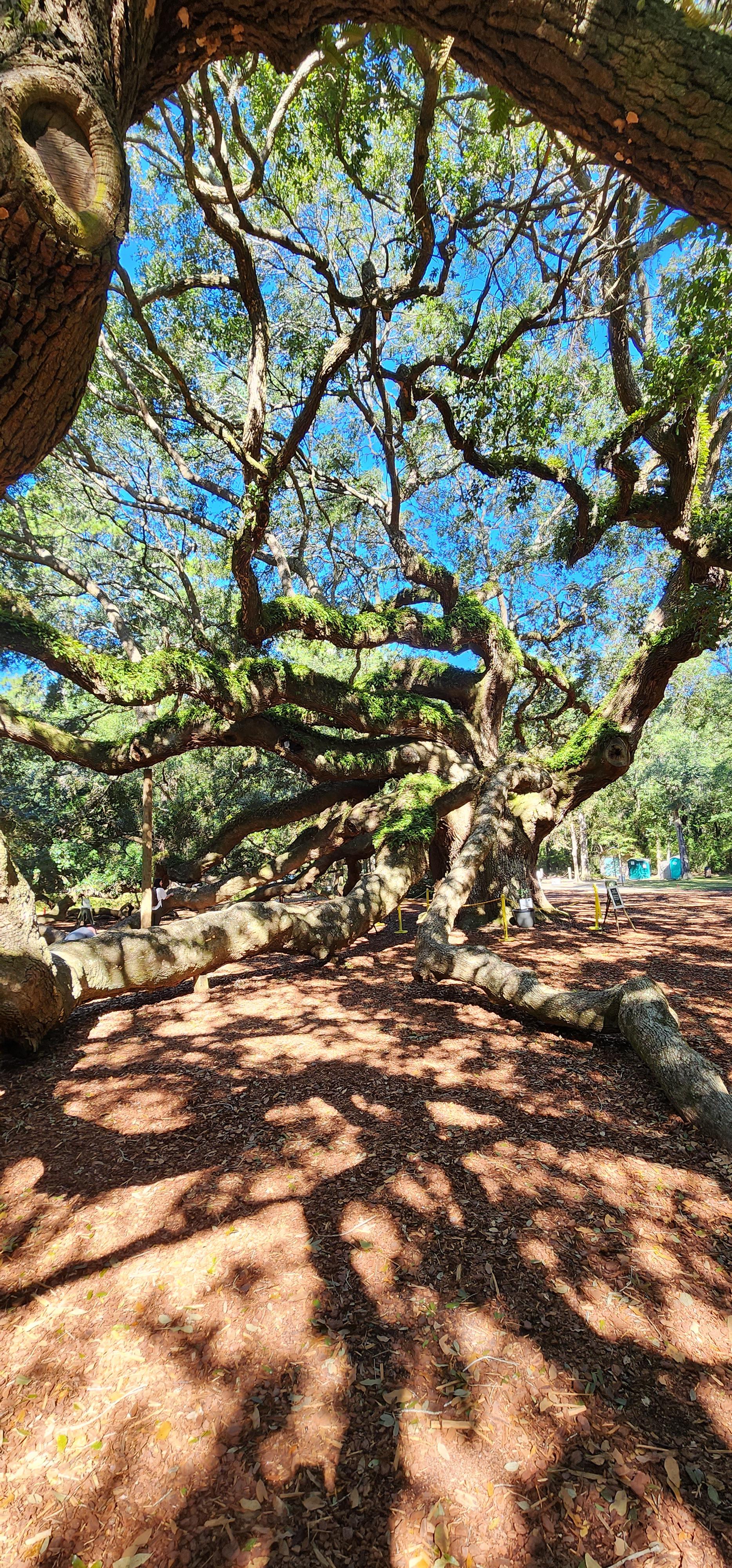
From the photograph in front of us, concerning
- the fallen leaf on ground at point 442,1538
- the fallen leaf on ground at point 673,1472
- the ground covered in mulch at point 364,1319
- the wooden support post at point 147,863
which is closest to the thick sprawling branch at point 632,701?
the ground covered in mulch at point 364,1319

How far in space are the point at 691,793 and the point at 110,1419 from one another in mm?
31728

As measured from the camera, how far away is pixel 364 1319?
2.11 metres

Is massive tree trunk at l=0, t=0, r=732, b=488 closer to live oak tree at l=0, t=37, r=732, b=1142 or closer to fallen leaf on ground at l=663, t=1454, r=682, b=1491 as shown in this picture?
live oak tree at l=0, t=37, r=732, b=1142

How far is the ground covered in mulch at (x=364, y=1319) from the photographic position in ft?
5.01

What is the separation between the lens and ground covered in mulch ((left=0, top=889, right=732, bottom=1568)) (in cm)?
153

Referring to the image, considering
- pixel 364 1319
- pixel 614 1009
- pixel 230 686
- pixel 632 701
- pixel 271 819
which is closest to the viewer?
pixel 364 1319

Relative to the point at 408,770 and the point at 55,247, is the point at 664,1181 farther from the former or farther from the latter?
the point at 408,770

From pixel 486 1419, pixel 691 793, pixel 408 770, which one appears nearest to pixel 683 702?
pixel 691 793

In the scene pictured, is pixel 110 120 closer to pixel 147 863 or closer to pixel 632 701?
pixel 147 863

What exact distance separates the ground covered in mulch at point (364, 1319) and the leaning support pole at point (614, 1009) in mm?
189

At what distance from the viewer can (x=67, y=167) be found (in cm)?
165

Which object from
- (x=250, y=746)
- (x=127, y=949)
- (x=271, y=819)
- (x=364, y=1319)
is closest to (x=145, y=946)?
(x=127, y=949)

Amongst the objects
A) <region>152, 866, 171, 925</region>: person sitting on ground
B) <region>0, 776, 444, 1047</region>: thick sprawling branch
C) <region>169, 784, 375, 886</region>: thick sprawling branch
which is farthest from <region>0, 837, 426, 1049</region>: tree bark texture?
<region>169, 784, 375, 886</region>: thick sprawling branch

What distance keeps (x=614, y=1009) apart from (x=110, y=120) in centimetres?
507
